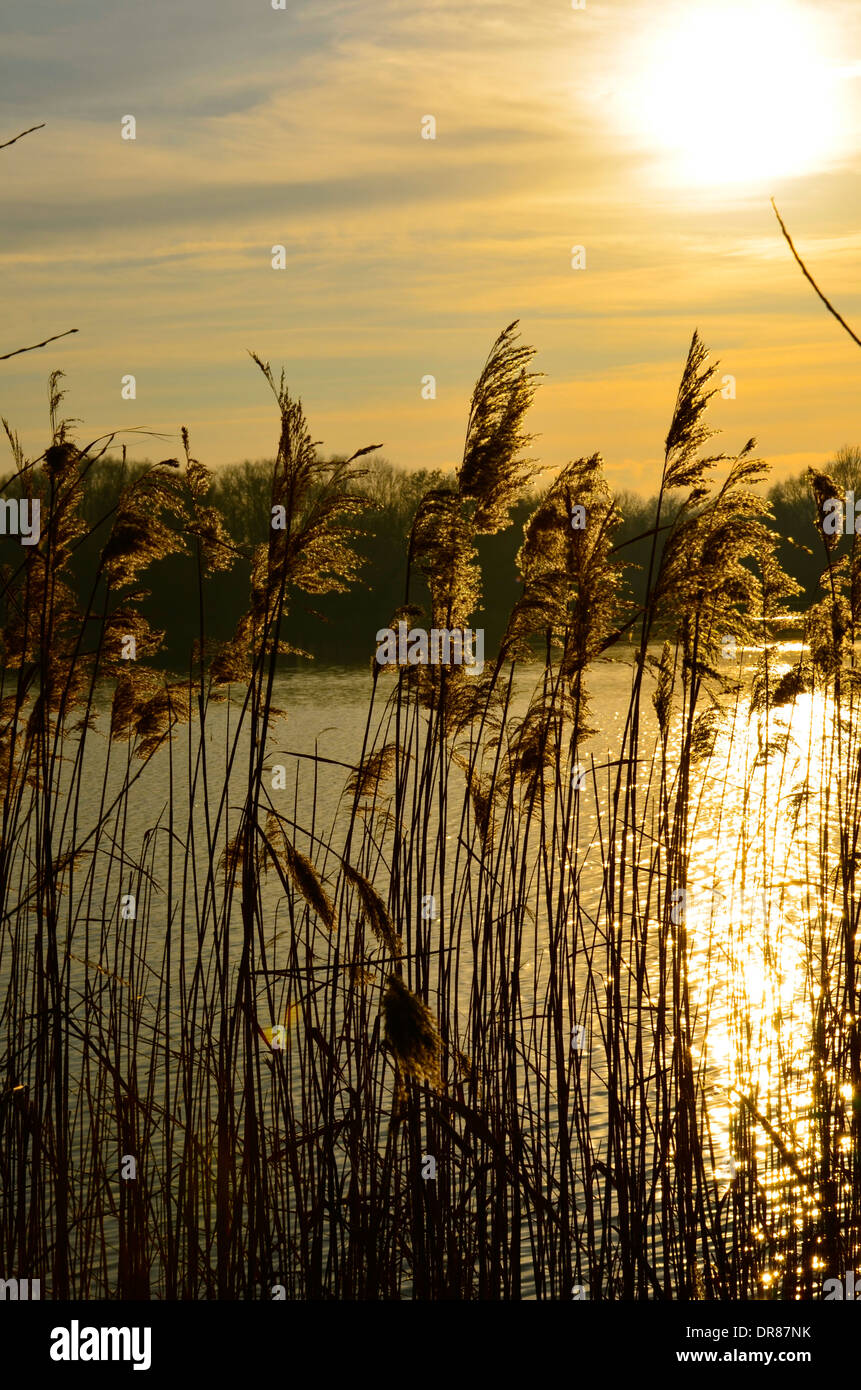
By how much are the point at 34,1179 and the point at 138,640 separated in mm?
1734

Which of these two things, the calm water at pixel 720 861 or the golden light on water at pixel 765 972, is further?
the calm water at pixel 720 861

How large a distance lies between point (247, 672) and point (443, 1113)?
153 centimetres

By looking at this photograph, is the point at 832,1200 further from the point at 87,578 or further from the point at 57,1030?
the point at 87,578

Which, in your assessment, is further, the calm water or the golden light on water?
the calm water

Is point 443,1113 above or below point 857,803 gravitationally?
below

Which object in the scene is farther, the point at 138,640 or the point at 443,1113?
the point at 138,640

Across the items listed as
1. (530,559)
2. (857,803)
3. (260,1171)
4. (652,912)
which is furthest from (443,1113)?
(652,912)

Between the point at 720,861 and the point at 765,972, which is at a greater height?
the point at 765,972

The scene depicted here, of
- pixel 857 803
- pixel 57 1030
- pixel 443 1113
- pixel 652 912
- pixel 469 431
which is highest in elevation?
pixel 469 431

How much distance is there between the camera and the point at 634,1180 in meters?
2.96

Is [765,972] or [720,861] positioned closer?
[765,972]

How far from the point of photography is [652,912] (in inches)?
368
